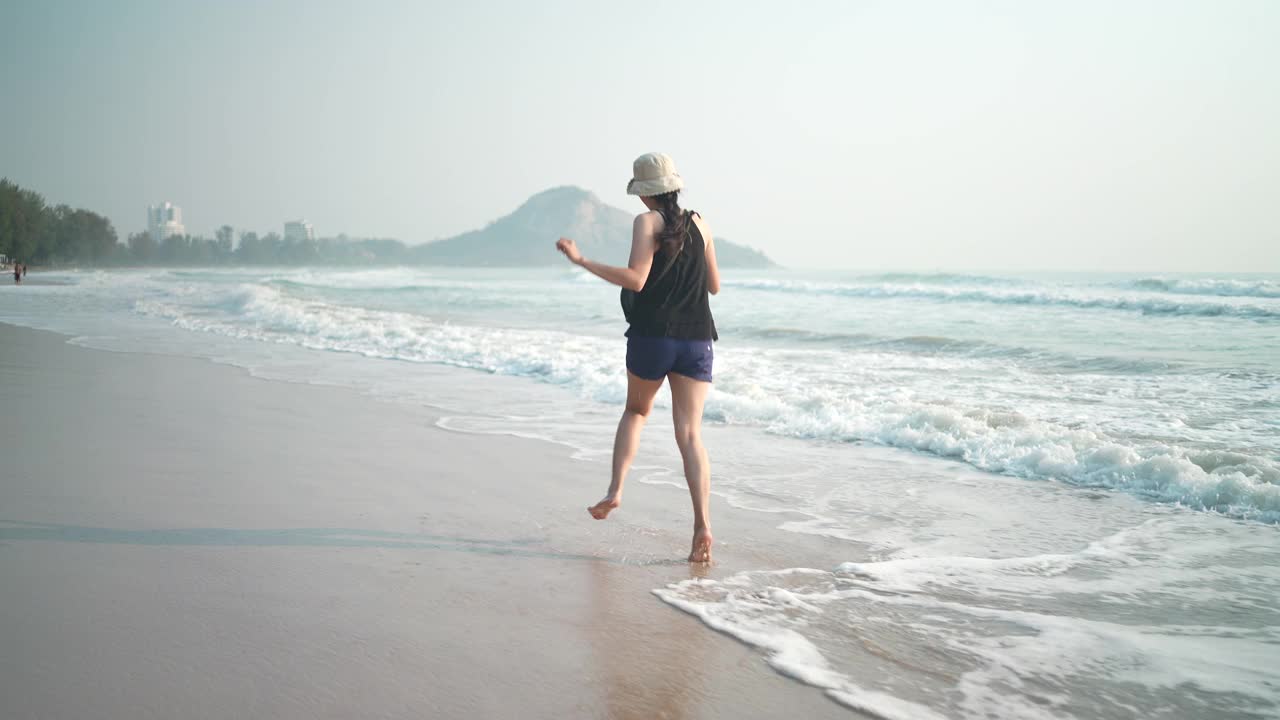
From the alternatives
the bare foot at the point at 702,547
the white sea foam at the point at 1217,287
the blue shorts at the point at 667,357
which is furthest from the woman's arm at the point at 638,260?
the white sea foam at the point at 1217,287

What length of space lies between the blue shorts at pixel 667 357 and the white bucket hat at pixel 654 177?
2.18 ft

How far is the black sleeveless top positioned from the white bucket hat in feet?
0.63

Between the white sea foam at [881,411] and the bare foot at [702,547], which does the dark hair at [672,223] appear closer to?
the bare foot at [702,547]

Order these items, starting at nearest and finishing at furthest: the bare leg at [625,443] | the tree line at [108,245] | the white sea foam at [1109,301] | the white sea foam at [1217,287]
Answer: the bare leg at [625,443] → the white sea foam at [1109,301] → the white sea foam at [1217,287] → the tree line at [108,245]

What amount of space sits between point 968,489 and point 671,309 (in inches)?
111

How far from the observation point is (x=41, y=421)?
6453 millimetres

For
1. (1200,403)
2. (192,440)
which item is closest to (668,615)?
(192,440)

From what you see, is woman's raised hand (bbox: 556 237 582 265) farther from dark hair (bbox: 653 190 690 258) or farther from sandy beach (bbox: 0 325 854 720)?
sandy beach (bbox: 0 325 854 720)

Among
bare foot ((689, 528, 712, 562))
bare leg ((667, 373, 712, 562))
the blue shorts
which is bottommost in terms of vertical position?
bare foot ((689, 528, 712, 562))

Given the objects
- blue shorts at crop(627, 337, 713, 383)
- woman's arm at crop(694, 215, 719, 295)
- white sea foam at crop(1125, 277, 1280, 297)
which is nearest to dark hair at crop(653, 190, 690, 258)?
woman's arm at crop(694, 215, 719, 295)

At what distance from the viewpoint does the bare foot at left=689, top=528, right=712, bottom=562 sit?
383 centimetres

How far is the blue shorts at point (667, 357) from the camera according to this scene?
3.79 meters

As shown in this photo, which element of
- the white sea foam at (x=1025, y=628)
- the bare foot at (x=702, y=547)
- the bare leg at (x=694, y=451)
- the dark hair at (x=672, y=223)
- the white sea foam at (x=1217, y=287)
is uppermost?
the white sea foam at (x=1217, y=287)

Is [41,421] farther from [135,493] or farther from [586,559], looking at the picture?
[586,559]
